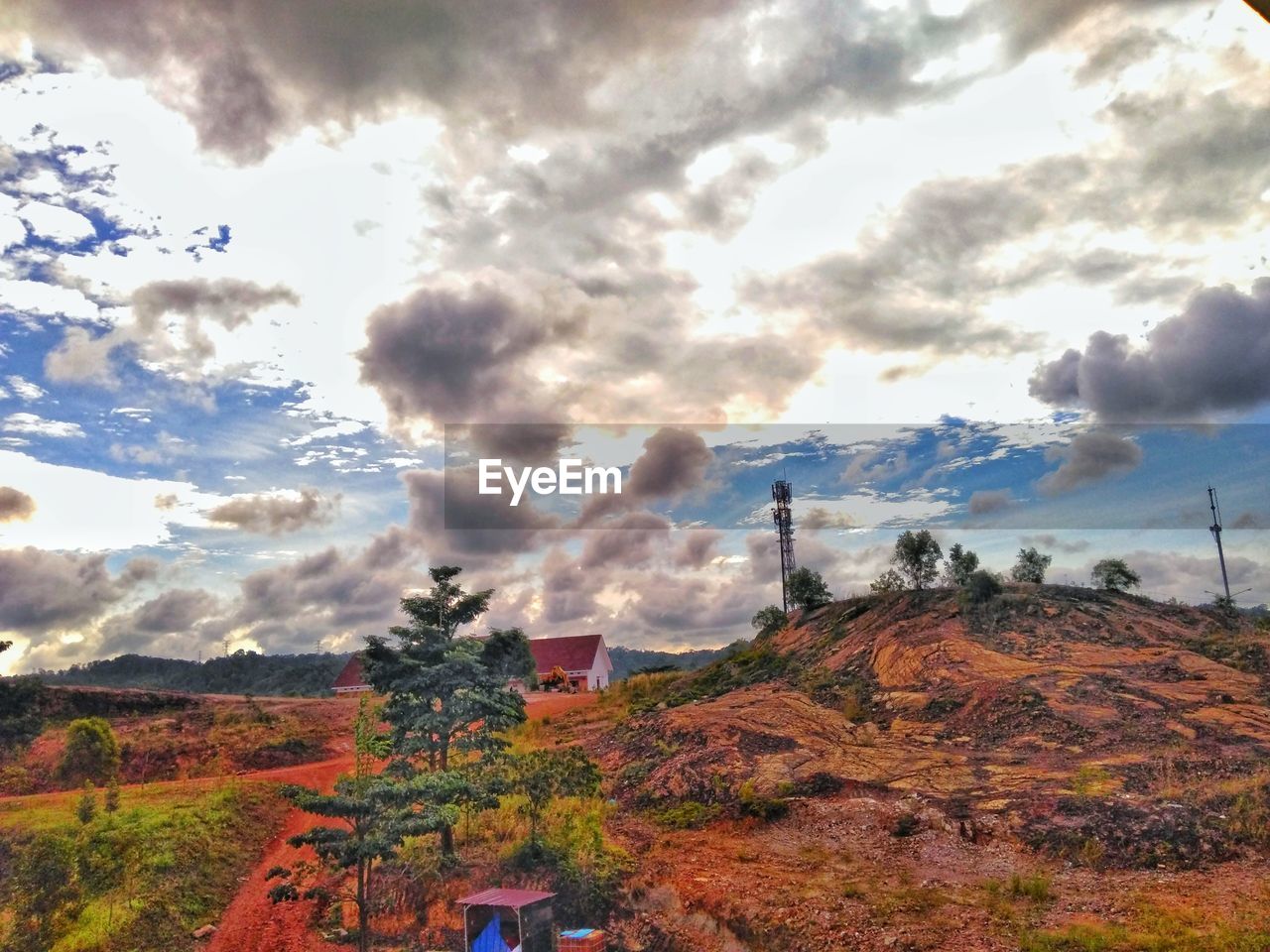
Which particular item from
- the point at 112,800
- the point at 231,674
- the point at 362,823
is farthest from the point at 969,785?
the point at 231,674

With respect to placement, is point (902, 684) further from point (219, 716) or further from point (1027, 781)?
point (219, 716)

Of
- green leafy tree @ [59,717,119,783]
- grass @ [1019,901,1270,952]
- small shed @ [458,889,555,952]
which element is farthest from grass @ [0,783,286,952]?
grass @ [1019,901,1270,952]

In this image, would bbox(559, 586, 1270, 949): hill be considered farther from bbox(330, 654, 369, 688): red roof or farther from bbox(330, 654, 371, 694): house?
bbox(330, 654, 369, 688): red roof

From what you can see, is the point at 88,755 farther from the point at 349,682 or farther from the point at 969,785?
the point at 969,785

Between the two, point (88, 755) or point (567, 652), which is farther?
point (567, 652)

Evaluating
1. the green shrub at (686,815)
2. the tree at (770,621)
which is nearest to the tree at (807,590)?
the tree at (770,621)

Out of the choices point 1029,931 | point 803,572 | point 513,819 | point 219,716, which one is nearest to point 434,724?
point 513,819

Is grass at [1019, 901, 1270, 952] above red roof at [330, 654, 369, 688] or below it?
below
